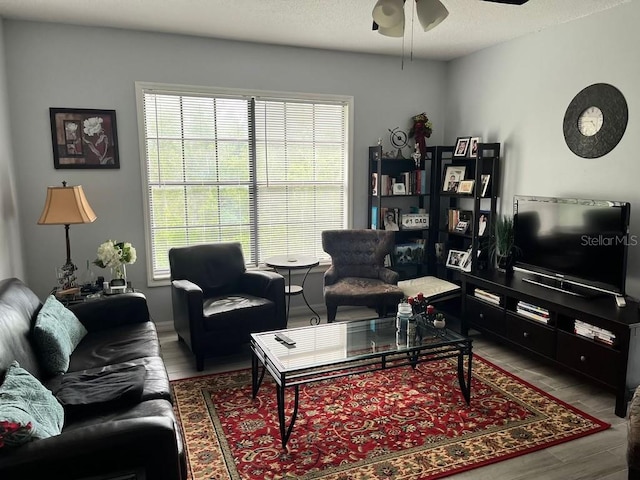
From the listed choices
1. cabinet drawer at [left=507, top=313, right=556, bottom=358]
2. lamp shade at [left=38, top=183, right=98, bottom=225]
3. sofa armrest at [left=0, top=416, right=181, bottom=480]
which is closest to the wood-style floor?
cabinet drawer at [left=507, top=313, right=556, bottom=358]

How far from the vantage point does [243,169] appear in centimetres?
449

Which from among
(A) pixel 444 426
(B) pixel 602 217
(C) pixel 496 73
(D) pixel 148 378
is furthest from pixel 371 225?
(D) pixel 148 378

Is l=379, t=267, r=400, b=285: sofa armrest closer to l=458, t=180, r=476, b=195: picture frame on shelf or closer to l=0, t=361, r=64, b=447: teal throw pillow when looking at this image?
l=458, t=180, r=476, b=195: picture frame on shelf

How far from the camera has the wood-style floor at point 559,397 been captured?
7.44 feet

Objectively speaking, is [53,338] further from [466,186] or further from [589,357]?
[466,186]

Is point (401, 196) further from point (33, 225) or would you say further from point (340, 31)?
point (33, 225)

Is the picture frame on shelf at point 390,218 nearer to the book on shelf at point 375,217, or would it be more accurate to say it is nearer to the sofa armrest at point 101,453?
the book on shelf at point 375,217

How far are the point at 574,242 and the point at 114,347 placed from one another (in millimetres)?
3209

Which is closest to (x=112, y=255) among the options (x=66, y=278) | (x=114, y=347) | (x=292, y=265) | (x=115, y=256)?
(x=115, y=256)

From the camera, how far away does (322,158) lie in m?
4.81

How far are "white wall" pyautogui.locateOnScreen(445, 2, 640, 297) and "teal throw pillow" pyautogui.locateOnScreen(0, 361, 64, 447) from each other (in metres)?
3.61

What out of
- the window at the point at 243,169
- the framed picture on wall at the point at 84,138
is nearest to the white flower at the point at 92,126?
the framed picture on wall at the point at 84,138

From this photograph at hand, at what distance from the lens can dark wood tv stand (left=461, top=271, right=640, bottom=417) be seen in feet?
9.07

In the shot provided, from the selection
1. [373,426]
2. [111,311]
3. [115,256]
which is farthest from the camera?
[115,256]
